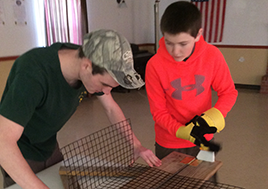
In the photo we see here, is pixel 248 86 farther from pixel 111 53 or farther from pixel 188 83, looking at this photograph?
pixel 111 53

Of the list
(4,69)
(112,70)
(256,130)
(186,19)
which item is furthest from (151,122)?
(112,70)

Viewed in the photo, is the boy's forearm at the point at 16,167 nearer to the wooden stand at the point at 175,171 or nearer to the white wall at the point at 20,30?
the wooden stand at the point at 175,171

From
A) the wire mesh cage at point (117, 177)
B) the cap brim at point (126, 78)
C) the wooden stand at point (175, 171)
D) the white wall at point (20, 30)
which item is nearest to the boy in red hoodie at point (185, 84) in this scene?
the wooden stand at point (175, 171)

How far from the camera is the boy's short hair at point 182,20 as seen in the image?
3.33ft

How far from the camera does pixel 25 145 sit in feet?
3.34


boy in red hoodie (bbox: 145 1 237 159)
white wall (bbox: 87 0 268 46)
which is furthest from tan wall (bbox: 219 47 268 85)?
Result: boy in red hoodie (bbox: 145 1 237 159)

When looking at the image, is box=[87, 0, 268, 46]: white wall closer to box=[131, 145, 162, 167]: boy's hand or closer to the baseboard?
the baseboard

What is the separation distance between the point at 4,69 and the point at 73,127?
1.22 m

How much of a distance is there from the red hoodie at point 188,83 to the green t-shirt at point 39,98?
382mm

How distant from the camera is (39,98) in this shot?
0.79m

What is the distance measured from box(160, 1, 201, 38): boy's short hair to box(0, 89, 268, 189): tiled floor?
1437 mm

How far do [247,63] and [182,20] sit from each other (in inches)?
176

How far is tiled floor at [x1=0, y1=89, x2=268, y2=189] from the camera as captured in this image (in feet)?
6.89

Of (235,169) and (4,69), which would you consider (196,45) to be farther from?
(4,69)
